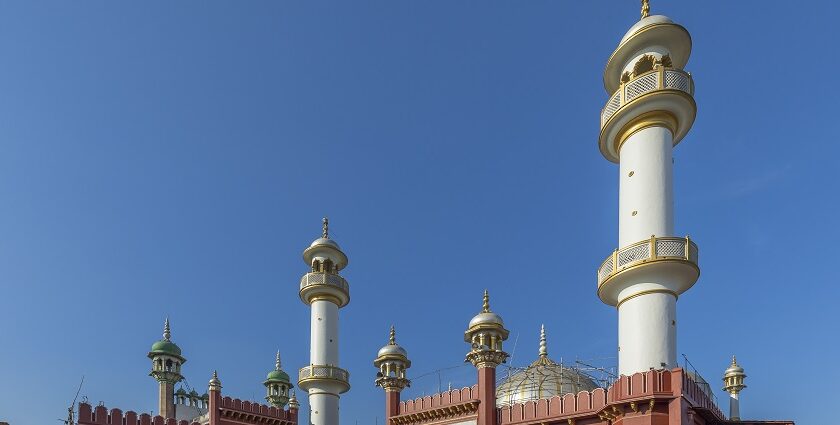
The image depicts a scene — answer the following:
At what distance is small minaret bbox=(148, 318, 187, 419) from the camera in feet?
130

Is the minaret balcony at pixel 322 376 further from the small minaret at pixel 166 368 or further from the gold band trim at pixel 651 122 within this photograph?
the gold band trim at pixel 651 122

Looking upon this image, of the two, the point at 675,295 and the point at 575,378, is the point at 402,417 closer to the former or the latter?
the point at 575,378

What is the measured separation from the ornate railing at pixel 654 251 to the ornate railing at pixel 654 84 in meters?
5.08

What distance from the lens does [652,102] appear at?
21344 mm

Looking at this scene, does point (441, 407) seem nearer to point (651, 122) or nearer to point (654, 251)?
point (654, 251)

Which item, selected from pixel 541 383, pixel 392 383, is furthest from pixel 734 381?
pixel 392 383

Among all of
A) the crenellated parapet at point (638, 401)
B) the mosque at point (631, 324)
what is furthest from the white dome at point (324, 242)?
the crenellated parapet at point (638, 401)

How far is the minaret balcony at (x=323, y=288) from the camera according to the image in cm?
3762

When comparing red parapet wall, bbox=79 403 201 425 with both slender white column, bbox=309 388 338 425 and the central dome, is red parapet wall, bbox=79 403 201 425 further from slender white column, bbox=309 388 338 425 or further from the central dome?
the central dome

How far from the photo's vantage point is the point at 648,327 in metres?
19.6

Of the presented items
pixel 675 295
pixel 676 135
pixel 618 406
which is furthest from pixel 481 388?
pixel 676 135

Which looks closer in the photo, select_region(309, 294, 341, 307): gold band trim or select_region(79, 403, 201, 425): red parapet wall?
select_region(79, 403, 201, 425): red parapet wall

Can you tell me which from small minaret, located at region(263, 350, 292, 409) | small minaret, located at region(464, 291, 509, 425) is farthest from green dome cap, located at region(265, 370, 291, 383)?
small minaret, located at region(464, 291, 509, 425)

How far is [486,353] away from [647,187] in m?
8.77
